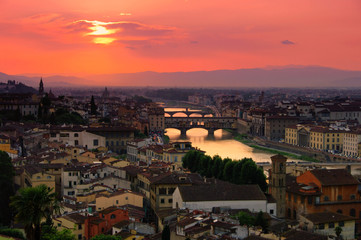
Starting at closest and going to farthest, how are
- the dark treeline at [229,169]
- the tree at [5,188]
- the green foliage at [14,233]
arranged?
the green foliage at [14,233], the tree at [5,188], the dark treeline at [229,169]

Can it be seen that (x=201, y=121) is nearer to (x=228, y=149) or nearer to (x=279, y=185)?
(x=228, y=149)

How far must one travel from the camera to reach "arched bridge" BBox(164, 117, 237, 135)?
1895 inches

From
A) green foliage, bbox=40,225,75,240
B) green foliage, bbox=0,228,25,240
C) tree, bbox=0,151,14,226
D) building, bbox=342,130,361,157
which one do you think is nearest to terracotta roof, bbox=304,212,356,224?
green foliage, bbox=40,225,75,240

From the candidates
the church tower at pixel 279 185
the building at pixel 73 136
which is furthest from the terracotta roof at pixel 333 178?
the building at pixel 73 136

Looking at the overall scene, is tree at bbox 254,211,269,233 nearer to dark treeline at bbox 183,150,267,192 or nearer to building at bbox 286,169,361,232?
building at bbox 286,169,361,232

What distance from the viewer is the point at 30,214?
7.34m

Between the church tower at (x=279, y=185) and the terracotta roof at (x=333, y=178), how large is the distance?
0.86m

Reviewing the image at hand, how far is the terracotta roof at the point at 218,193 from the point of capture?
12.6 meters

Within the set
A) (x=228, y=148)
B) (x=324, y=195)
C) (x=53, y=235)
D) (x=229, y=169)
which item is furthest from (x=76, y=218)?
(x=228, y=148)

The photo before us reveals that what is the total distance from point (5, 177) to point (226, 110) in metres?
54.5

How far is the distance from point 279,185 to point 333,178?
136 centimetres

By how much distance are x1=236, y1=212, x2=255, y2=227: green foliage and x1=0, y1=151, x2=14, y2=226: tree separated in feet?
16.3

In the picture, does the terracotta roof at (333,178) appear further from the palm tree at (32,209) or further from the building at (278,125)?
the building at (278,125)

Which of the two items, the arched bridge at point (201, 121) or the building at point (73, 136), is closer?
the building at point (73, 136)
